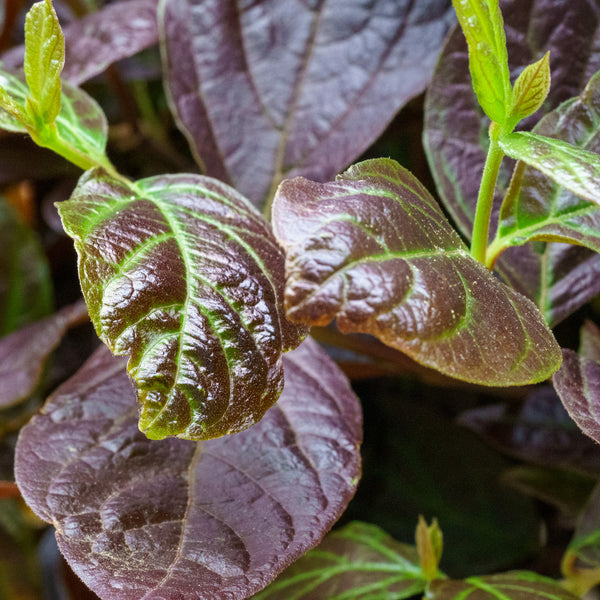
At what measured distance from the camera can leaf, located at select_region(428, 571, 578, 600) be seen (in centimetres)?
45

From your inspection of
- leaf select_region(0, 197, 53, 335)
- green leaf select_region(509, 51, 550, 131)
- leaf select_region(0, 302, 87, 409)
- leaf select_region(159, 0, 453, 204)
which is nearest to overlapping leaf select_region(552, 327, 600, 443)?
green leaf select_region(509, 51, 550, 131)

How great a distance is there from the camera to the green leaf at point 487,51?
13.1 inches

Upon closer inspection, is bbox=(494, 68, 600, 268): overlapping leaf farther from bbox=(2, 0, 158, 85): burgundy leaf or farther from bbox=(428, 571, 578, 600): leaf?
bbox=(2, 0, 158, 85): burgundy leaf

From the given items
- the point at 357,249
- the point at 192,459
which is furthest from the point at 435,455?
the point at 357,249

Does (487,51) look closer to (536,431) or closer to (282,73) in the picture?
(282,73)

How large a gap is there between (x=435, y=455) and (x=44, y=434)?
1.61 feet

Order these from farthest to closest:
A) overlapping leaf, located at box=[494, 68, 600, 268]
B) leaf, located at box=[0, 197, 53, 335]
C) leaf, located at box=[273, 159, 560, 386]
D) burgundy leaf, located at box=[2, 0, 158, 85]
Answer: leaf, located at box=[0, 197, 53, 335] → burgundy leaf, located at box=[2, 0, 158, 85] → overlapping leaf, located at box=[494, 68, 600, 268] → leaf, located at box=[273, 159, 560, 386]

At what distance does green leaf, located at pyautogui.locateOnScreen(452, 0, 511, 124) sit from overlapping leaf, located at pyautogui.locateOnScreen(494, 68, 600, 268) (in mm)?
90

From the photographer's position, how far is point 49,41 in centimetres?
37

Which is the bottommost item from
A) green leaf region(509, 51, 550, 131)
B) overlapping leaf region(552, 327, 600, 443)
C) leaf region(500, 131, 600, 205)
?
overlapping leaf region(552, 327, 600, 443)

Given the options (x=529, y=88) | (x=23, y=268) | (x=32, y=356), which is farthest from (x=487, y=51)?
(x=23, y=268)

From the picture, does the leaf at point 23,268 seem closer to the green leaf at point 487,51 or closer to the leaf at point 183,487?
the leaf at point 183,487

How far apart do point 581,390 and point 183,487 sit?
24 cm

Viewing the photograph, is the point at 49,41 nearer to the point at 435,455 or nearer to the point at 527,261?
the point at 527,261
